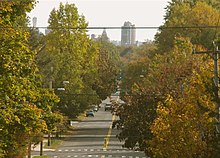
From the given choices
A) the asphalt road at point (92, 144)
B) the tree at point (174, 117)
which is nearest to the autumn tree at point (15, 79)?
the tree at point (174, 117)

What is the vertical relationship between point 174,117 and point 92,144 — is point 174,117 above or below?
above

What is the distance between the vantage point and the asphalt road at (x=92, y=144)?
65.3 meters

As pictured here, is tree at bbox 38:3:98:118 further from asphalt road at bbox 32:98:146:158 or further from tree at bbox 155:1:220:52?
tree at bbox 155:1:220:52

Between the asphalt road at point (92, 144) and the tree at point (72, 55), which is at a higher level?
the tree at point (72, 55)

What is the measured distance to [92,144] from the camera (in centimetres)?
7719

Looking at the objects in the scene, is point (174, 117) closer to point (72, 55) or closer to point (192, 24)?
point (72, 55)

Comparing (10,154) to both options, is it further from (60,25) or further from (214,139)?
(60,25)

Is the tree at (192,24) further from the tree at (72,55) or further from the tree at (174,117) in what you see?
the tree at (174,117)

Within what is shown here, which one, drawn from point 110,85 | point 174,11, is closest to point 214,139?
point 174,11

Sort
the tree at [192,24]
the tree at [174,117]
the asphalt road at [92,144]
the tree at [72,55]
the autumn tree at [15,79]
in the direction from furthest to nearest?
the tree at [192,24] → the tree at [72,55] → the asphalt road at [92,144] → the autumn tree at [15,79] → the tree at [174,117]

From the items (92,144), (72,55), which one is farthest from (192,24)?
(92,144)

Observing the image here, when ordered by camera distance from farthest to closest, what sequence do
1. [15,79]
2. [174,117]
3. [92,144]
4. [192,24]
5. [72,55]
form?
[192,24], [72,55], [92,144], [174,117], [15,79]

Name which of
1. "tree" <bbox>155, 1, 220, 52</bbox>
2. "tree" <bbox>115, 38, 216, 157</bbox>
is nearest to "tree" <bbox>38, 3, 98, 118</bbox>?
"tree" <bbox>155, 1, 220, 52</bbox>

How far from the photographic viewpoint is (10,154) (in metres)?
42.8
